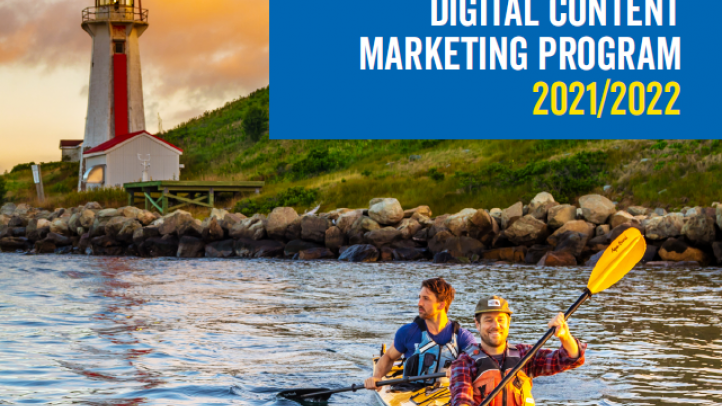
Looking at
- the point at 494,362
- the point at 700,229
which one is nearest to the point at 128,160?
the point at 700,229

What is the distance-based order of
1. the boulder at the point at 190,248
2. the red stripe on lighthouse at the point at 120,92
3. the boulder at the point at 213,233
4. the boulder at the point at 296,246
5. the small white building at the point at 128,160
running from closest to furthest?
1. the boulder at the point at 296,246
2. the boulder at the point at 190,248
3. the boulder at the point at 213,233
4. the small white building at the point at 128,160
5. the red stripe on lighthouse at the point at 120,92

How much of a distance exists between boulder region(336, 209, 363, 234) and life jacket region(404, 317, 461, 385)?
18376 millimetres

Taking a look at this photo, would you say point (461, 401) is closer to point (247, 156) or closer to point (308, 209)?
point (308, 209)

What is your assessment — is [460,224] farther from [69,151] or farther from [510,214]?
[69,151]

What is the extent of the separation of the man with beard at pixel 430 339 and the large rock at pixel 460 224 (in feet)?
55.1

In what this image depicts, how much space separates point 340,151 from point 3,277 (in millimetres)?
32051

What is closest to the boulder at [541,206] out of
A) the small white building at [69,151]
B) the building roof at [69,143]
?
the small white building at [69,151]

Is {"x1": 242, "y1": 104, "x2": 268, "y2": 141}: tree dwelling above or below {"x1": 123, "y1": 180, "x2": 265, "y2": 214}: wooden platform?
above

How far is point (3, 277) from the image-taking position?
1945 centimetres

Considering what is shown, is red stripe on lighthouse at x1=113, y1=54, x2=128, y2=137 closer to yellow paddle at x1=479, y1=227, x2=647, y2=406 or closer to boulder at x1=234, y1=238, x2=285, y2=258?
boulder at x1=234, y1=238, x2=285, y2=258

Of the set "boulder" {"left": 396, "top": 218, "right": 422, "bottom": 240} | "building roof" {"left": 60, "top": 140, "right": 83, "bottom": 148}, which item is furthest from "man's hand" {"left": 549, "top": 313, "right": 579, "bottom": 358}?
"building roof" {"left": 60, "top": 140, "right": 83, "bottom": 148}

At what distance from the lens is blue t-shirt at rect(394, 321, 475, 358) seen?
634cm

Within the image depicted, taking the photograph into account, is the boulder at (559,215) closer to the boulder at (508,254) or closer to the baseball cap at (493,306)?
the boulder at (508,254)

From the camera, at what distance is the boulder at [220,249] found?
26203mm
